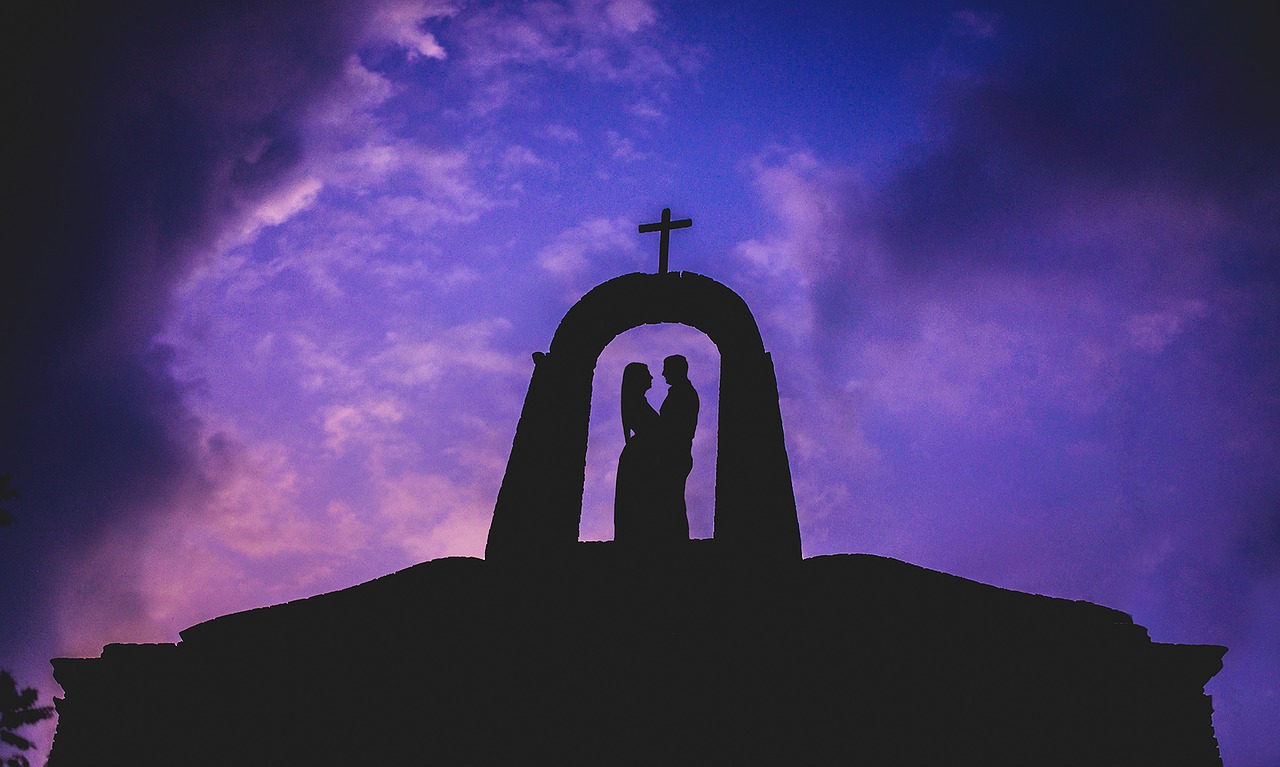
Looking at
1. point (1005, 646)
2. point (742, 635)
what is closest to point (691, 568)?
point (742, 635)

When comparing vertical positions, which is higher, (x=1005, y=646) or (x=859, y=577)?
(x=859, y=577)

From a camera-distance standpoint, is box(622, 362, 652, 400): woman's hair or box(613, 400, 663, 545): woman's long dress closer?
box(613, 400, 663, 545): woman's long dress

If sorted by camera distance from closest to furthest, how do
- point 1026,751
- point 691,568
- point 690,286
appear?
point 1026,751, point 691,568, point 690,286

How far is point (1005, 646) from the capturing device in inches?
245

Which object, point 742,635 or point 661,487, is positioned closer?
point 742,635

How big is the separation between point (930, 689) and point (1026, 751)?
2.63ft

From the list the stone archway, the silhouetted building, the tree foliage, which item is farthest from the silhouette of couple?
the tree foliage

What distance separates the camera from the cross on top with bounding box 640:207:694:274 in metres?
9.43

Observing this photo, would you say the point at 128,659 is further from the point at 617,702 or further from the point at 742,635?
the point at 742,635

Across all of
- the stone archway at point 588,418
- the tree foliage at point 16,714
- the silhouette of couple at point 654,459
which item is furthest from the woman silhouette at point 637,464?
the tree foliage at point 16,714

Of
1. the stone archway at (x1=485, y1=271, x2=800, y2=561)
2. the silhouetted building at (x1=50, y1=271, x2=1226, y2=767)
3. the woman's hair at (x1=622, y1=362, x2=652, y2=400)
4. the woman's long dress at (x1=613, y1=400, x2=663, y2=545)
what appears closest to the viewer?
the silhouetted building at (x1=50, y1=271, x2=1226, y2=767)

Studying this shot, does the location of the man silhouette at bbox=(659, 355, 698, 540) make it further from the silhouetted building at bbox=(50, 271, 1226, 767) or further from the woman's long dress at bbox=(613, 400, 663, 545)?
the silhouetted building at bbox=(50, 271, 1226, 767)

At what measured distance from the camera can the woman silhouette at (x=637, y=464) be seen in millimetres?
8430

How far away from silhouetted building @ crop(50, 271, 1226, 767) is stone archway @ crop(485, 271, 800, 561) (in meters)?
0.71
